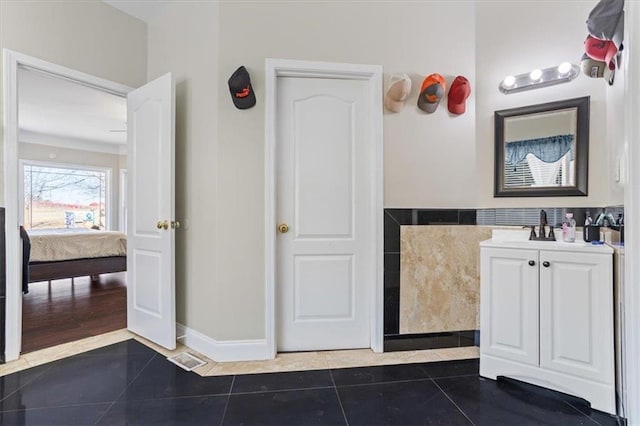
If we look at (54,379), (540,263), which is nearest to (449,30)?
(540,263)

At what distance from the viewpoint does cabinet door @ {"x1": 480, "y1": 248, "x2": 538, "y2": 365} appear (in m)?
1.84

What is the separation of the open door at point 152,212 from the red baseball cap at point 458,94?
6.68ft

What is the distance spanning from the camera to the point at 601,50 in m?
1.75

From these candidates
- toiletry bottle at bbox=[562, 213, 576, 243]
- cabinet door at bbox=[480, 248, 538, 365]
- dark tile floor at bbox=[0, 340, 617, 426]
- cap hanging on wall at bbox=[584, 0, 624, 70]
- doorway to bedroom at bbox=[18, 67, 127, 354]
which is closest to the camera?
cap hanging on wall at bbox=[584, 0, 624, 70]

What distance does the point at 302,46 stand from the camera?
2.27 meters

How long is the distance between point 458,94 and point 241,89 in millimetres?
1535

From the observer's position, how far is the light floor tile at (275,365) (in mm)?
2053

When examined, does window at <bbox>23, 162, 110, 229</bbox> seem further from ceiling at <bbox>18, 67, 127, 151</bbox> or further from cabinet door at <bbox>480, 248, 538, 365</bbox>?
cabinet door at <bbox>480, 248, 538, 365</bbox>

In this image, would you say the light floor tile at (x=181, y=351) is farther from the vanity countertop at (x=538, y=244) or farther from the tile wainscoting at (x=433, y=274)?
the vanity countertop at (x=538, y=244)

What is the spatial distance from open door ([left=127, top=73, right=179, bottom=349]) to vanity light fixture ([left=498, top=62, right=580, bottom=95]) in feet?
8.00

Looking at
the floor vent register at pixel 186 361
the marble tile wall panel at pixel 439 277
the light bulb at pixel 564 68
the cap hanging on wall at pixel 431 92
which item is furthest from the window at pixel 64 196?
the light bulb at pixel 564 68

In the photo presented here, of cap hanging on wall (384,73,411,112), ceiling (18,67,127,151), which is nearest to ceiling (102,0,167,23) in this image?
ceiling (18,67,127,151)

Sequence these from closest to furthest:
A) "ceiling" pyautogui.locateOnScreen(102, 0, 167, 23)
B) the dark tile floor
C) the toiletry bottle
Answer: the dark tile floor → the toiletry bottle → "ceiling" pyautogui.locateOnScreen(102, 0, 167, 23)

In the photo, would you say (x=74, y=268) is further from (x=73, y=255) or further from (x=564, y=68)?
(x=564, y=68)
